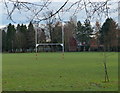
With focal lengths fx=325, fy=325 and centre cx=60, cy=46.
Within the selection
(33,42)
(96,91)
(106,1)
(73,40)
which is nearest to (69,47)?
(73,40)

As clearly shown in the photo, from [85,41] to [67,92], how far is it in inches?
3283

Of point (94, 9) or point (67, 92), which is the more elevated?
point (94, 9)

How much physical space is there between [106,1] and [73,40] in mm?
90373

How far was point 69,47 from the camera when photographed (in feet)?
322

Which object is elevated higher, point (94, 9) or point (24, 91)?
point (94, 9)

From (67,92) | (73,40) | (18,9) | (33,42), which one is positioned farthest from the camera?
(73,40)

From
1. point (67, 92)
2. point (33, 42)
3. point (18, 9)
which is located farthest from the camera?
point (33, 42)

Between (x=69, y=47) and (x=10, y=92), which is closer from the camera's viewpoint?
(x=10, y=92)

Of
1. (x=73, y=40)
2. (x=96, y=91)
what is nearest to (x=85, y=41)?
(x=73, y=40)

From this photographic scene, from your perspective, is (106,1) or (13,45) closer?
(106,1)

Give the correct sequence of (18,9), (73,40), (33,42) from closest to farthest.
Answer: (18,9) → (33,42) → (73,40)

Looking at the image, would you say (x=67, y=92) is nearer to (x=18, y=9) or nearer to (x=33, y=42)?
(x=18, y=9)

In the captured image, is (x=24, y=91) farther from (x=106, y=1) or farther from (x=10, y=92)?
(x=106, y=1)

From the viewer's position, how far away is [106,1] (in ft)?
19.1
